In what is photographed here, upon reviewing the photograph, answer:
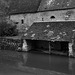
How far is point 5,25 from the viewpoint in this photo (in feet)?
82.6

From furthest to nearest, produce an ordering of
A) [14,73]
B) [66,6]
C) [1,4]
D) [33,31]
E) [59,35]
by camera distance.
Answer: [1,4] < [66,6] < [33,31] < [59,35] < [14,73]

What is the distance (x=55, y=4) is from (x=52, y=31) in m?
7.03

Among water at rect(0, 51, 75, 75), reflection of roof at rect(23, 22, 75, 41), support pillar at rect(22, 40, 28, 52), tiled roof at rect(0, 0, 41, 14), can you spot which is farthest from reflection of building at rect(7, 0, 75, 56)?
water at rect(0, 51, 75, 75)

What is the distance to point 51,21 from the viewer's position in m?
21.4

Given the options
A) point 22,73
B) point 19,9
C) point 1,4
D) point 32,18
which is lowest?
point 22,73

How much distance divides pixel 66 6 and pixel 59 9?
124 centimetres

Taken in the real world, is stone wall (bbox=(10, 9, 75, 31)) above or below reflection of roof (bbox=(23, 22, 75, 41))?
above

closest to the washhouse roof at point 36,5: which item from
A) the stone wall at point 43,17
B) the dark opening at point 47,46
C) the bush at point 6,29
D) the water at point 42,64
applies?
the stone wall at point 43,17

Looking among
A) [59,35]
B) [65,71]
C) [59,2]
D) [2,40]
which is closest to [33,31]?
[59,35]

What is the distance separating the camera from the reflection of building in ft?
60.3

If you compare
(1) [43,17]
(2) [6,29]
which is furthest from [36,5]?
(2) [6,29]

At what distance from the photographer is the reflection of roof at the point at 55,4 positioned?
899 inches

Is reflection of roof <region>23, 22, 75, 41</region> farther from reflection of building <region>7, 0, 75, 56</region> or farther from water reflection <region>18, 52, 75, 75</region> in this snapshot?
water reflection <region>18, 52, 75, 75</region>

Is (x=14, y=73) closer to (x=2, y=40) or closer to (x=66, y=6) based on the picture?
(x=2, y=40)
